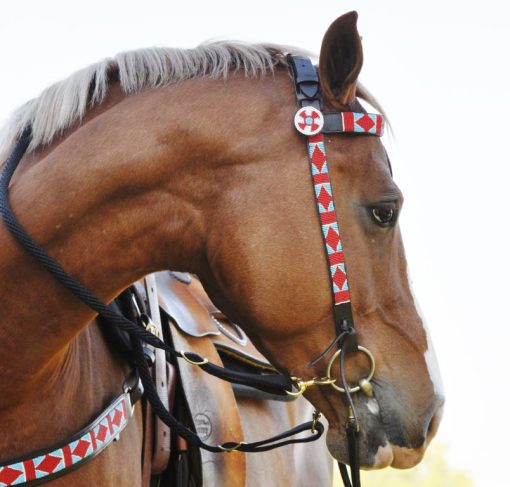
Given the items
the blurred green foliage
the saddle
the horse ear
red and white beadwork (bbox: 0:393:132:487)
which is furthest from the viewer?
the blurred green foliage

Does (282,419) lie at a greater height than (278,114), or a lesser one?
lesser

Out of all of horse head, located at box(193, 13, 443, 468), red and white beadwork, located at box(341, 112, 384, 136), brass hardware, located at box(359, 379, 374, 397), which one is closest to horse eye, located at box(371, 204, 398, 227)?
horse head, located at box(193, 13, 443, 468)

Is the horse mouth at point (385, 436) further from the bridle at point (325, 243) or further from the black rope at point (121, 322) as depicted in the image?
the black rope at point (121, 322)

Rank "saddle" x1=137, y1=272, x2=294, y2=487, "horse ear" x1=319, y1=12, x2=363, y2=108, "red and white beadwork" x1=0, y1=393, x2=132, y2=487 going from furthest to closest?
"saddle" x1=137, y1=272, x2=294, y2=487 → "horse ear" x1=319, y1=12, x2=363, y2=108 → "red and white beadwork" x1=0, y1=393, x2=132, y2=487

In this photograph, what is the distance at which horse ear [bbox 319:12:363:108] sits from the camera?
2.40 meters

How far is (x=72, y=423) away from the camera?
2461 millimetres

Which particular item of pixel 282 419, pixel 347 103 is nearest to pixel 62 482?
pixel 347 103

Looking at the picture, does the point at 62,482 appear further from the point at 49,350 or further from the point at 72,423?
the point at 49,350

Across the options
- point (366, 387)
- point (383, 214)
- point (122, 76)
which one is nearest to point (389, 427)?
point (366, 387)

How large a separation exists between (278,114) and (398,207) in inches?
17.6

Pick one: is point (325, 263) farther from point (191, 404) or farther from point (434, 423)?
point (191, 404)

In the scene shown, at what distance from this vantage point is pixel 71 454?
2.38 metres

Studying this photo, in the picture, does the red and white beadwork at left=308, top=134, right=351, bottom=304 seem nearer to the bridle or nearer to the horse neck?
the bridle

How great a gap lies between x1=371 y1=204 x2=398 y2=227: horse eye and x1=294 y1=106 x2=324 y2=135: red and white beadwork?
0.93 feet
